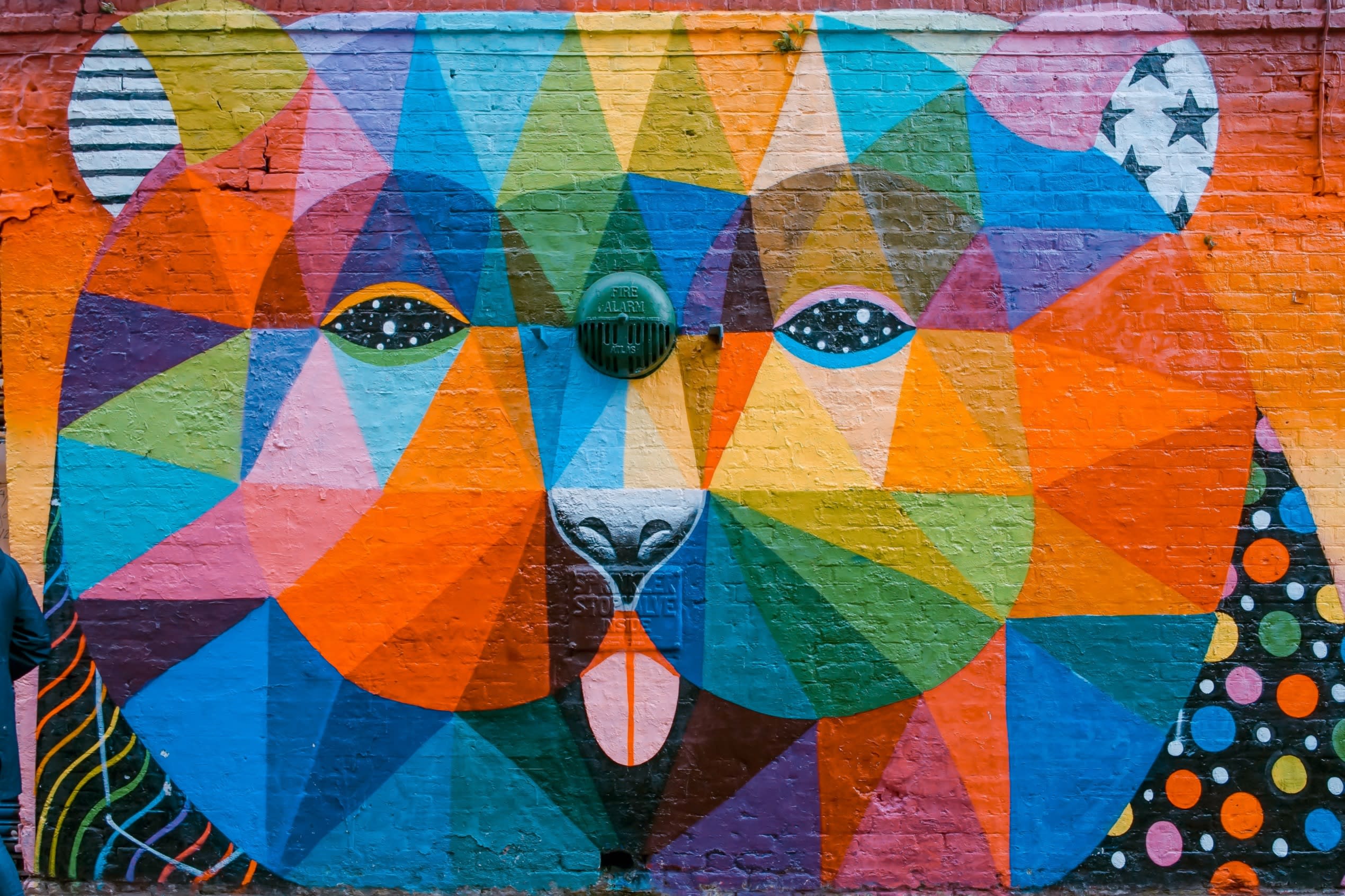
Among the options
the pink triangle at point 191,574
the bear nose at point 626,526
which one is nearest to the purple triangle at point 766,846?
the bear nose at point 626,526

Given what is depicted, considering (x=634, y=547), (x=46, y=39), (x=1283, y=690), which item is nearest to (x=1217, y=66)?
(x=1283, y=690)

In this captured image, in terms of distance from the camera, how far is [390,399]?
5211 mm

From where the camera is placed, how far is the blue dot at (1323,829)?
17.0ft

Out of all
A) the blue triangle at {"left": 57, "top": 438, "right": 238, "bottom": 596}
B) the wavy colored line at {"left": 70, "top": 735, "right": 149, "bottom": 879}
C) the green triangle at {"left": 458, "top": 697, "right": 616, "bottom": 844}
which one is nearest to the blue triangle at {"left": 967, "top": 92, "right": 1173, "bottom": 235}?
the green triangle at {"left": 458, "top": 697, "right": 616, "bottom": 844}

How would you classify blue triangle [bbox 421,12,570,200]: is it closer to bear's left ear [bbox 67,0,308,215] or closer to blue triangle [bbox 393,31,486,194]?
blue triangle [bbox 393,31,486,194]

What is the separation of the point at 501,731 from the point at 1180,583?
3.65 metres

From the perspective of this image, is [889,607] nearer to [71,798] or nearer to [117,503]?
[117,503]

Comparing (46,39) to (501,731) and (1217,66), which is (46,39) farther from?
(1217,66)

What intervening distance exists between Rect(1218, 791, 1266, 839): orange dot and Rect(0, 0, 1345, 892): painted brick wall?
0.01 metres

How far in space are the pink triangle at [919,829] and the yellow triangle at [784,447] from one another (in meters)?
1.34

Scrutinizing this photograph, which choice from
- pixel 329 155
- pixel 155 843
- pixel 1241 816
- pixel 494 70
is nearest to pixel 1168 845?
pixel 1241 816

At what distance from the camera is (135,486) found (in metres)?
5.18

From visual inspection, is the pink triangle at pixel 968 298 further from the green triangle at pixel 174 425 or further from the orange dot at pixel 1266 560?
the green triangle at pixel 174 425

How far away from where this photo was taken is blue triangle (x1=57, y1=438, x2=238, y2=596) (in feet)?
17.0
